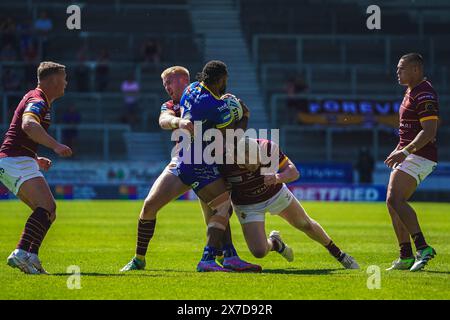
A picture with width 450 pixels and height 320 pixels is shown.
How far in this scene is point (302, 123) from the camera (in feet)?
121

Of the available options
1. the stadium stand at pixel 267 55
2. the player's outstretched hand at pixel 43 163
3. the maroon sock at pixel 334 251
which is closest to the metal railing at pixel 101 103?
the stadium stand at pixel 267 55

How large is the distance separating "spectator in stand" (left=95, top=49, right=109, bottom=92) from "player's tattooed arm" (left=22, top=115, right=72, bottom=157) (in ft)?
83.8

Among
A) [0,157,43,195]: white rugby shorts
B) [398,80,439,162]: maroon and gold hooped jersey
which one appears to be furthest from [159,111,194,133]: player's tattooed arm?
[398,80,439,162]: maroon and gold hooped jersey

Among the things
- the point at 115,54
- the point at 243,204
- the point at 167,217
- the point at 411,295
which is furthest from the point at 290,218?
the point at 115,54

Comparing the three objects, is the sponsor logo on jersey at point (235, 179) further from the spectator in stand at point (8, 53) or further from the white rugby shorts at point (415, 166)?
the spectator in stand at point (8, 53)

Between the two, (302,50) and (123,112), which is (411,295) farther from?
(302,50)

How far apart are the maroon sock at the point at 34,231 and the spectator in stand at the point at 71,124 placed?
23.6 meters

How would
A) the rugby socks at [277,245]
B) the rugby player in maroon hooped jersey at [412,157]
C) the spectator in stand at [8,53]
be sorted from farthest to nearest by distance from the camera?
the spectator in stand at [8,53] → the rugby socks at [277,245] → the rugby player in maroon hooped jersey at [412,157]

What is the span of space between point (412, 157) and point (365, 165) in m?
23.6

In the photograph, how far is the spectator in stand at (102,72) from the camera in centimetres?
3616

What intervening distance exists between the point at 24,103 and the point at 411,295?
4.72 meters

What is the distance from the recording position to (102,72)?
1430 inches

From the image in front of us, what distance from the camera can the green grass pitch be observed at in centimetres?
905

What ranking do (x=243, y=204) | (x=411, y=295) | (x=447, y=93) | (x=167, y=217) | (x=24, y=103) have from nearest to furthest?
(x=411, y=295) → (x=24, y=103) → (x=243, y=204) → (x=167, y=217) → (x=447, y=93)
